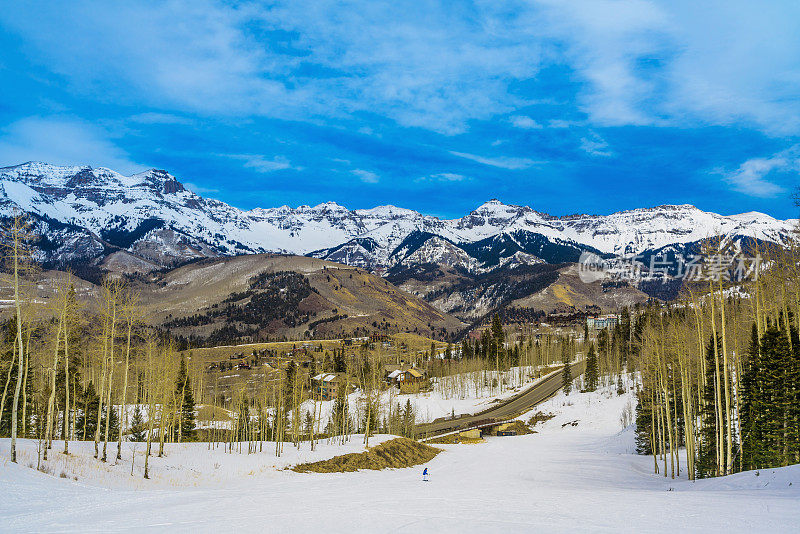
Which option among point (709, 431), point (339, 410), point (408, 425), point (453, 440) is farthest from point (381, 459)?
point (453, 440)

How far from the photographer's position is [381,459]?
54.4 m

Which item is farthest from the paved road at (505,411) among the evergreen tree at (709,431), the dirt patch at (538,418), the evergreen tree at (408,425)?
the evergreen tree at (709,431)

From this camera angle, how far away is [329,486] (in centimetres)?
3428

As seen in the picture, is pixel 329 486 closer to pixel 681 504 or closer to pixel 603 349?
pixel 681 504

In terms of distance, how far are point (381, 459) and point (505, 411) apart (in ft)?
218

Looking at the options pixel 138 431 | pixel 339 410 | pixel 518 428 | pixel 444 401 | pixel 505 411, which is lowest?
pixel 518 428

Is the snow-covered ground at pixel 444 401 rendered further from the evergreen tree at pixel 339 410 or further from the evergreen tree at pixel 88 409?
the evergreen tree at pixel 88 409

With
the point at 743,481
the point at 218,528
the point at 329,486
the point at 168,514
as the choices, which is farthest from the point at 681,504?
the point at 329,486

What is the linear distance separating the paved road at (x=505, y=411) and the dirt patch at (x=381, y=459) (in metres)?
30.3

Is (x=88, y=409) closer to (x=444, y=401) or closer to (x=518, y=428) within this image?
(x=518, y=428)

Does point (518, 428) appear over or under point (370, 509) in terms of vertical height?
under

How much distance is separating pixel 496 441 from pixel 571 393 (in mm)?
39743

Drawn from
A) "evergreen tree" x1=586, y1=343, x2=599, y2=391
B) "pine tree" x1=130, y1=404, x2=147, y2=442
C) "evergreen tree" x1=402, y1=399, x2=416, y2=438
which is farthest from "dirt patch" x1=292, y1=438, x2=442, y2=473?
"evergreen tree" x1=586, y1=343, x2=599, y2=391

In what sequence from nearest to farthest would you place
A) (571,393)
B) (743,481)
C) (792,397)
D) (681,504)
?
1. (681,504)
2. (743,481)
3. (792,397)
4. (571,393)
